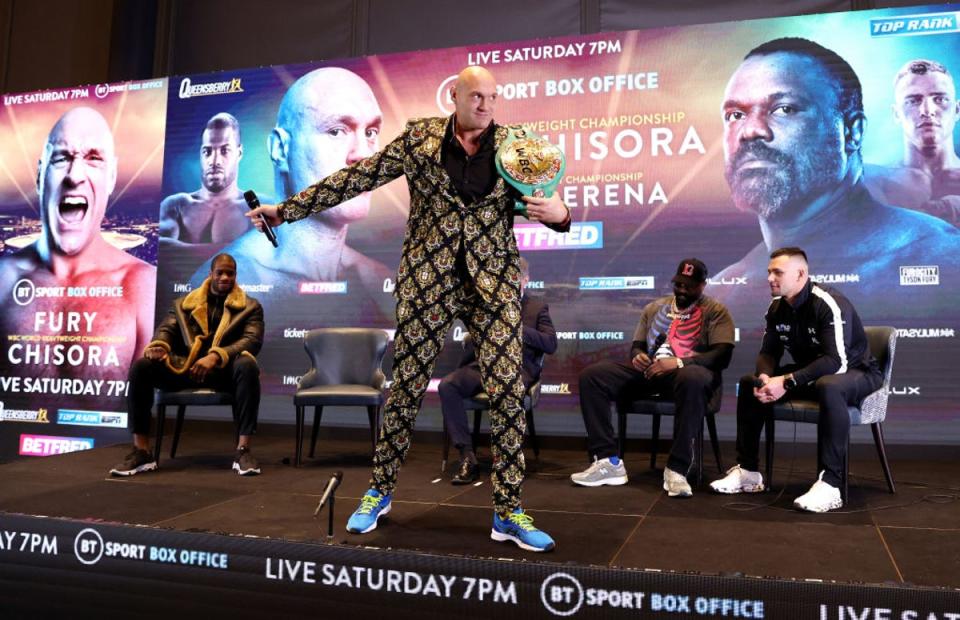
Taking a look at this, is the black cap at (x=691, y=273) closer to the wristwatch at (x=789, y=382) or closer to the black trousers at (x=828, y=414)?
the black trousers at (x=828, y=414)

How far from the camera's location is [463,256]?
8.34 feet

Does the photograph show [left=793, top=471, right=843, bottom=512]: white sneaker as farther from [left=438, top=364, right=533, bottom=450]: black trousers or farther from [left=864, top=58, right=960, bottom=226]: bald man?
[left=864, top=58, right=960, bottom=226]: bald man

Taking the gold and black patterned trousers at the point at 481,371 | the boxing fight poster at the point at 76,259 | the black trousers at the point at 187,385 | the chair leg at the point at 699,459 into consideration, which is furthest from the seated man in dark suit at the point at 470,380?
the boxing fight poster at the point at 76,259

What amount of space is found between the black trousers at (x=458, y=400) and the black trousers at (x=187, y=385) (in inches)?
40.7

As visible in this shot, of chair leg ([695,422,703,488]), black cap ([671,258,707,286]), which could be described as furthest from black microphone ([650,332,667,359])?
chair leg ([695,422,703,488])

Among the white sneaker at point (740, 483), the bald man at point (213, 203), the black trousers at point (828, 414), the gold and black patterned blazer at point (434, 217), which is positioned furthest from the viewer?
the bald man at point (213, 203)

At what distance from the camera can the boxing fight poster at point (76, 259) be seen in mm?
6273

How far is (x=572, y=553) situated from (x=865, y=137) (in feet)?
12.1

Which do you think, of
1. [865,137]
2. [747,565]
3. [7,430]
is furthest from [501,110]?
[7,430]

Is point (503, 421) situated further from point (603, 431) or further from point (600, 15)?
point (600, 15)

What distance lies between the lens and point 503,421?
8.20 ft

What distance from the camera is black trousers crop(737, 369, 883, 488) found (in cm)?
328

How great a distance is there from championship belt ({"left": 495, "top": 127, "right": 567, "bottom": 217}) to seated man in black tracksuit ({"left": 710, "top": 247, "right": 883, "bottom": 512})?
1.60m

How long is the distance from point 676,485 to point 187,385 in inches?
104
